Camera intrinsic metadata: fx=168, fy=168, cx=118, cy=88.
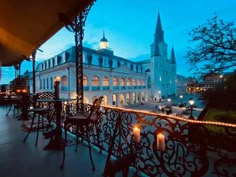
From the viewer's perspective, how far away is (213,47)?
9297 millimetres

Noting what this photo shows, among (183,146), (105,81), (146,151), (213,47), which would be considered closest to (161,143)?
(183,146)

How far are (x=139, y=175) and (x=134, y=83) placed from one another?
29.6m

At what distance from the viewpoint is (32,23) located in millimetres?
4055

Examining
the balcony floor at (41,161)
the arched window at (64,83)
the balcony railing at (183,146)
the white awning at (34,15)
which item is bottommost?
the balcony floor at (41,161)

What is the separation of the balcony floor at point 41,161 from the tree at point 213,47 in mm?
8758

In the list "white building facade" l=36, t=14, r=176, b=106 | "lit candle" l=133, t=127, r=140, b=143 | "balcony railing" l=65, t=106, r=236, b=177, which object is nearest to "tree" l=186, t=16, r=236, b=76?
"balcony railing" l=65, t=106, r=236, b=177

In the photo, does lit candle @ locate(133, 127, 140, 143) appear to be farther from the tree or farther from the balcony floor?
the tree

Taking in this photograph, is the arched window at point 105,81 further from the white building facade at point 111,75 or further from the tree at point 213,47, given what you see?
the tree at point 213,47

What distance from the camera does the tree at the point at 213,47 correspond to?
8.95 meters

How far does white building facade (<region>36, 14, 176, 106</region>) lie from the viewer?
21.4m

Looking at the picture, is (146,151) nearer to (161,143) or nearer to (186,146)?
(161,143)

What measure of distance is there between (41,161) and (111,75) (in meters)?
23.3

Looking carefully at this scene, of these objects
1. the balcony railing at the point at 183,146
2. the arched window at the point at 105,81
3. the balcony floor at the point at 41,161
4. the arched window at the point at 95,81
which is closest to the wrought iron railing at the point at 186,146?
the balcony railing at the point at 183,146

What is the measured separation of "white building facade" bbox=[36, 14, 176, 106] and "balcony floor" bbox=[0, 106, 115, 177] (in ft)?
56.5
